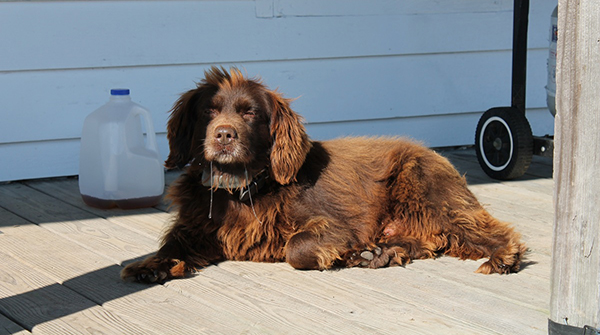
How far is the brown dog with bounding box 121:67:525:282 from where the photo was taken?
10.8 ft

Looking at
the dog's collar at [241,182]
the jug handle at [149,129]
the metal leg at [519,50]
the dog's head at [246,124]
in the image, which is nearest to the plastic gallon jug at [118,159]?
the jug handle at [149,129]

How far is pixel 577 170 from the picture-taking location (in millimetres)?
2084

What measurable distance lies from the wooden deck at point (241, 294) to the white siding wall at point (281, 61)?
→ 1.37m

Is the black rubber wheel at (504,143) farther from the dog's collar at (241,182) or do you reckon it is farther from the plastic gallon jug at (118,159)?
the plastic gallon jug at (118,159)

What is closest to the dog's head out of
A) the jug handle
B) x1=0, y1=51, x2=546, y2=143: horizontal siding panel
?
the jug handle

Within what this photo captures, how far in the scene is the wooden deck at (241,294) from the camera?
8.59 ft

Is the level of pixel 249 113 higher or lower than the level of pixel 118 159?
higher

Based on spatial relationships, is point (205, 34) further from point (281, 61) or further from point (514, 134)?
point (514, 134)

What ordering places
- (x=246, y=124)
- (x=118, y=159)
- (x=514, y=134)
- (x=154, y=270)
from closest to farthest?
1. (x=154, y=270)
2. (x=246, y=124)
3. (x=118, y=159)
4. (x=514, y=134)

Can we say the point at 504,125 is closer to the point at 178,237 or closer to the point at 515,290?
the point at 515,290

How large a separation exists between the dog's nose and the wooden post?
1505 millimetres

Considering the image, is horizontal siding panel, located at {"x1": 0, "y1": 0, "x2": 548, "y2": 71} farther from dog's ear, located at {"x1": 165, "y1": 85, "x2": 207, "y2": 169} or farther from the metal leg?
dog's ear, located at {"x1": 165, "y1": 85, "x2": 207, "y2": 169}

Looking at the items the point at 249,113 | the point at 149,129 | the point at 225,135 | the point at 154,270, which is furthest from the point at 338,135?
the point at 154,270

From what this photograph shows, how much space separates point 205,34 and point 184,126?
2159 millimetres
